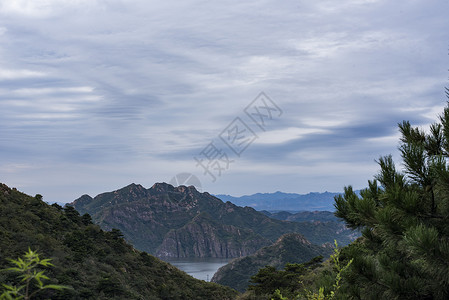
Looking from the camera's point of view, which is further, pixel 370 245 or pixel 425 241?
pixel 370 245

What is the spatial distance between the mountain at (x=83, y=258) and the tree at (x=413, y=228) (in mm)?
25815

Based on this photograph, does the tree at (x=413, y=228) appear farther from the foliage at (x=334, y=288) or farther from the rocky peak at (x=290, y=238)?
the rocky peak at (x=290, y=238)

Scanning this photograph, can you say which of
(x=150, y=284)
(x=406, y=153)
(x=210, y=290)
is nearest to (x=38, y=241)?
(x=150, y=284)

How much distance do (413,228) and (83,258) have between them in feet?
131

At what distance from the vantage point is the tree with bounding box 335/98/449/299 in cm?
584

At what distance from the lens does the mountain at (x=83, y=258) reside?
106 ft

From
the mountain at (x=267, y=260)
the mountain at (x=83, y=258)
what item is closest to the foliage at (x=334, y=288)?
the mountain at (x=83, y=258)

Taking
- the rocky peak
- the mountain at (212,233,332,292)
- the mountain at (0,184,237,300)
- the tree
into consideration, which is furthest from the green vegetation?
the rocky peak

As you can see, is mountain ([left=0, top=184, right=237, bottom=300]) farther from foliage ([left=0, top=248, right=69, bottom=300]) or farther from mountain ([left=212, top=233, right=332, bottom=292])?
mountain ([left=212, top=233, right=332, bottom=292])

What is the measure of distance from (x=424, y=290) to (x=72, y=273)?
34.2 metres

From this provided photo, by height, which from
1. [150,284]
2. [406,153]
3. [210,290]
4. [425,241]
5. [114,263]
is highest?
[406,153]

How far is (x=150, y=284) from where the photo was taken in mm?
45250

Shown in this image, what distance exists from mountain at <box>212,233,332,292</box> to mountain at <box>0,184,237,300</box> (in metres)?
88.3

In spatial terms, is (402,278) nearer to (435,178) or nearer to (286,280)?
(435,178)
